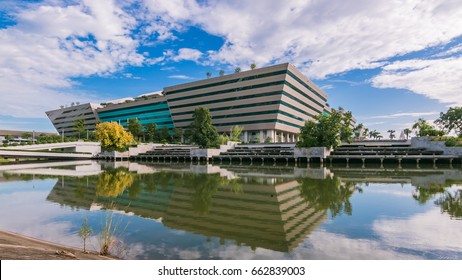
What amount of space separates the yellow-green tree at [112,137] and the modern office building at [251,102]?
33.8 meters

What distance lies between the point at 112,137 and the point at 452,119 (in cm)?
7704

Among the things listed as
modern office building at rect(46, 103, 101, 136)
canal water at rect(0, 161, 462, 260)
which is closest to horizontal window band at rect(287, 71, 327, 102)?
canal water at rect(0, 161, 462, 260)

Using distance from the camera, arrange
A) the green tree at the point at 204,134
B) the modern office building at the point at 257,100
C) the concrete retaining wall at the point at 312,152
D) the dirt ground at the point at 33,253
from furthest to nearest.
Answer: the modern office building at the point at 257,100, the green tree at the point at 204,134, the concrete retaining wall at the point at 312,152, the dirt ground at the point at 33,253

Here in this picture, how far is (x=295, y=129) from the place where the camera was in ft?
294

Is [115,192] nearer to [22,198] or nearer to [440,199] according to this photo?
[22,198]

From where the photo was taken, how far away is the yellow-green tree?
6159 cm

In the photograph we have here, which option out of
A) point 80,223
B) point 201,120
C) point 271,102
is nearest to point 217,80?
point 271,102

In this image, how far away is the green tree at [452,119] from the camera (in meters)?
66.9

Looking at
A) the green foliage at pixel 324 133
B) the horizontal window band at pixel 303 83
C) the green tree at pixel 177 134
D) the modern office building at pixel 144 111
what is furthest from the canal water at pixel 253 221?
the modern office building at pixel 144 111

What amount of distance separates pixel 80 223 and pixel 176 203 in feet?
13.8

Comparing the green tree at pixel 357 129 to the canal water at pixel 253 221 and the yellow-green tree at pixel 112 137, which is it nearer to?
the yellow-green tree at pixel 112 137

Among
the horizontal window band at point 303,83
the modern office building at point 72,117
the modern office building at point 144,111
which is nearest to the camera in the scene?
the horizontal window band at point 303,83

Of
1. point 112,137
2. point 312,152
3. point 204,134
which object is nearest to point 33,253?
point 312,152

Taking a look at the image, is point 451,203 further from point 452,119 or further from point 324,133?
point 452,119
